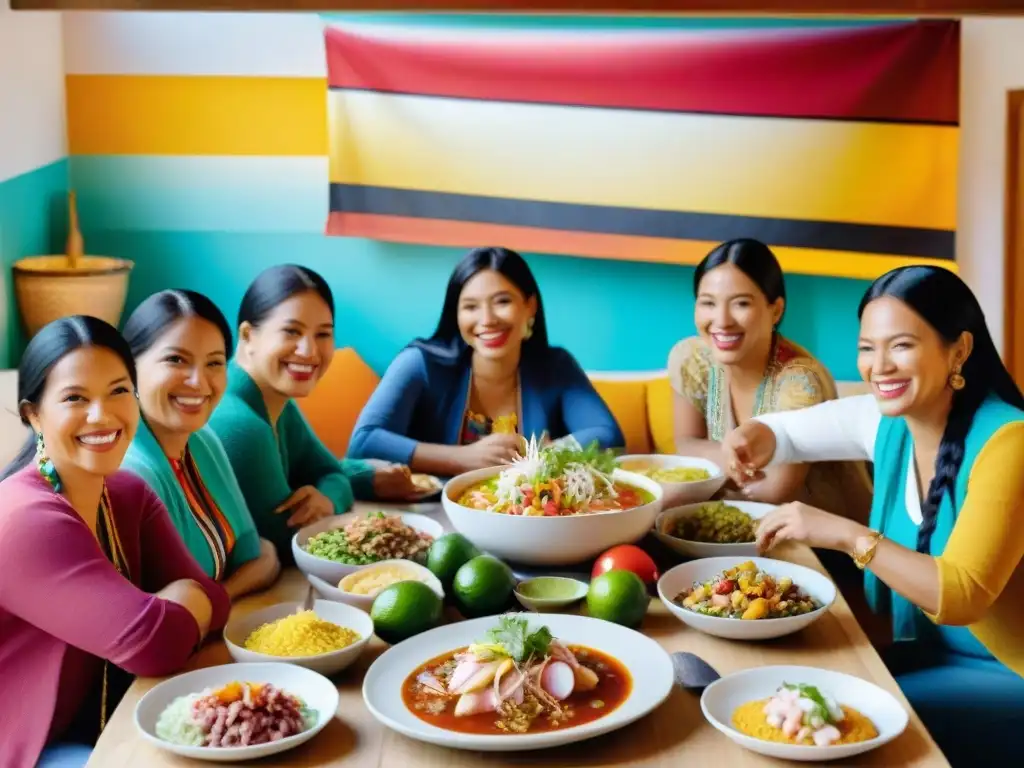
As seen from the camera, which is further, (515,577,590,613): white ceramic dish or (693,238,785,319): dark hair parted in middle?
(693,238,785,319): dark hair parted in middle

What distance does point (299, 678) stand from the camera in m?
1.65

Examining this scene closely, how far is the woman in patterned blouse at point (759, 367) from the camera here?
2.96 m

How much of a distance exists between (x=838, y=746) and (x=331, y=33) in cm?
356

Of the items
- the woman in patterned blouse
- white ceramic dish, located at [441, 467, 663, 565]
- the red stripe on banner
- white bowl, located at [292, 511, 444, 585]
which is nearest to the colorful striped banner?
the red stripe on banner

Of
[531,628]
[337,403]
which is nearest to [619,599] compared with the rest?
[531,628]

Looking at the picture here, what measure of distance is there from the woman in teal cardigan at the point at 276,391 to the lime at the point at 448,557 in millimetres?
392

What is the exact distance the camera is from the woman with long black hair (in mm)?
3025

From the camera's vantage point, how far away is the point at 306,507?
7.82 ft

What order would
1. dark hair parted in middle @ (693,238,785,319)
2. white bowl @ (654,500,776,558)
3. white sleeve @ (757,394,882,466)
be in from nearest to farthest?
white bowl @ (654,500,776,558) → white sleeve @ (757,394,882,466) → dark hair parted in middle @ (693,238,785,319)

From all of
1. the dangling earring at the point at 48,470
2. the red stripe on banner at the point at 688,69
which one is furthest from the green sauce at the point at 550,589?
the red stripe on banner at the point at 688,69

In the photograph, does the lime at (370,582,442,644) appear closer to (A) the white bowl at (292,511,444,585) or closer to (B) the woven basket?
(A) the white bowl at (292,511,444,585)

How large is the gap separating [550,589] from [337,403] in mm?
2391

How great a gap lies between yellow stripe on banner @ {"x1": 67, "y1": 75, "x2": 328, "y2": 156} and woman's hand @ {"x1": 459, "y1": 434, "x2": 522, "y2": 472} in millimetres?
2074

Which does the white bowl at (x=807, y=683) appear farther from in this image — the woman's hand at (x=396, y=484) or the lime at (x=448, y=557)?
the woman's hand at (x=396, y=484)
